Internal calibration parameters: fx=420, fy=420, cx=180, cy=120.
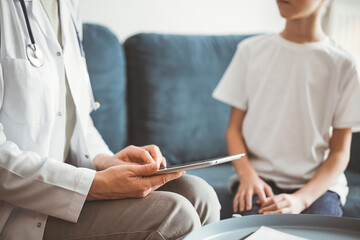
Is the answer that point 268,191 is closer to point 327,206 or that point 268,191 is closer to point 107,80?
point 327,206

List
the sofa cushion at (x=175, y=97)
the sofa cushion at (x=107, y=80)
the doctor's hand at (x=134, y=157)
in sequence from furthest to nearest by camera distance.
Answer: the sofa cushion at (x=175, y=97), the sofa cushion at (x=107, y=80), the doctor's hand at (x=134, y=157)

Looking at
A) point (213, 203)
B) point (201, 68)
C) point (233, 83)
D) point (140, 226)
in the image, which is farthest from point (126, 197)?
point (201, 68)

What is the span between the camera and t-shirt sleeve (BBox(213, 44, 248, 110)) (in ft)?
4.97

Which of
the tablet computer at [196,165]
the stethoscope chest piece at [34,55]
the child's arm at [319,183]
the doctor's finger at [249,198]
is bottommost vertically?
the doctor's finger at [249,198]

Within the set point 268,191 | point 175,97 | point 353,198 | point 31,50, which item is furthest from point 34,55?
point 353,198

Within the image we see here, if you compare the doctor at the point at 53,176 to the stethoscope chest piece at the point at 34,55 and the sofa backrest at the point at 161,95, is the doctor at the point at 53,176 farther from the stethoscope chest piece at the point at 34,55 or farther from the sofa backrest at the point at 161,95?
the sofa backrest at the point at 161,95

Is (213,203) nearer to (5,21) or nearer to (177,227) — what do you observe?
(177,227)

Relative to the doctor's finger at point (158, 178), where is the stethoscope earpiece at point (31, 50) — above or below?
above

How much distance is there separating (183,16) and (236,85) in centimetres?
109

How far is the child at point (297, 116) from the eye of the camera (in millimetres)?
1332

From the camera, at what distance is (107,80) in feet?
5.72

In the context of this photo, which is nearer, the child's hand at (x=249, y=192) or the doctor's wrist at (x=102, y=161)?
the doctor's wrist at (x=102, y=161)

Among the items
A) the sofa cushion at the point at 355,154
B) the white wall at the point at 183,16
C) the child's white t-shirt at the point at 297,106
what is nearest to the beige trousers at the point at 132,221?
the child's white t-shirt at the point at 297,106

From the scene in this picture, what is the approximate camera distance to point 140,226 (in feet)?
2.92
